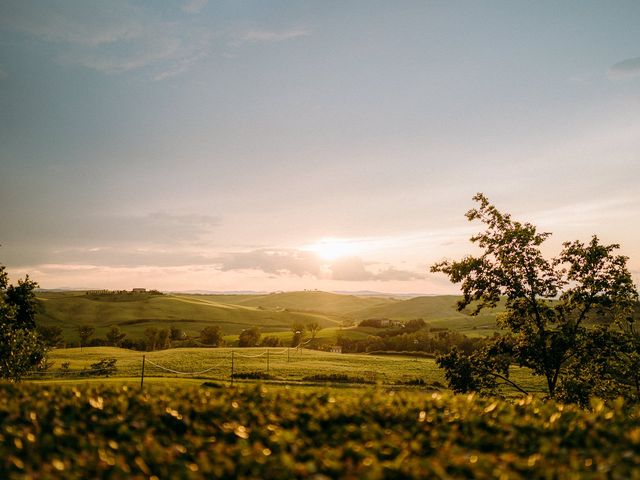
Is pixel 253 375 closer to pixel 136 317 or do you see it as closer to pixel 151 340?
pixel 151 340

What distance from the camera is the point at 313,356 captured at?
85812 mm

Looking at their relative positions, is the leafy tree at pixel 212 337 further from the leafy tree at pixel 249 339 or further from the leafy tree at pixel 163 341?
the leafy tree at pixel 163 341

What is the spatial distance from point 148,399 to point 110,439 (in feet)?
5.26

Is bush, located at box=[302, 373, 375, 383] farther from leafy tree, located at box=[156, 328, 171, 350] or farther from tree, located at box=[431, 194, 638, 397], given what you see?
leafy tree, located at box=[156, 328, 171, 350]

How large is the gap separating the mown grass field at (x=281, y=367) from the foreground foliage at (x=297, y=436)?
146 feet

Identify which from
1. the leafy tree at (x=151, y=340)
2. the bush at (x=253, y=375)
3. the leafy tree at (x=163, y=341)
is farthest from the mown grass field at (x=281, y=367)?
the leafy tree at (x=163, y=341)

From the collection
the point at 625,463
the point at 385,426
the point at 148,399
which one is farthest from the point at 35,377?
the point at 625,463

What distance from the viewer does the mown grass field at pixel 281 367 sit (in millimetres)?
55969

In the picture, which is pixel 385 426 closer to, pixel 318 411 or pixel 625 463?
pixel 318 411

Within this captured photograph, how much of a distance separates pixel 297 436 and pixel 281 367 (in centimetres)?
6148

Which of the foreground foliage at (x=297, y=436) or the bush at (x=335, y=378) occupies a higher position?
the foreground foliage at (x=297, y=436)

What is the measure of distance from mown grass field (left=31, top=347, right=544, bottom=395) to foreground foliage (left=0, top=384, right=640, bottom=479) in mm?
44508

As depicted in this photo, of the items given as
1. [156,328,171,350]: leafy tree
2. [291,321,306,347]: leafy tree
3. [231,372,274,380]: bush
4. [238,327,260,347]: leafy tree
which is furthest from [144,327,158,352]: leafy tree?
[231,372,274,380]: bush

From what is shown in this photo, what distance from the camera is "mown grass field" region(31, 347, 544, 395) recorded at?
184ft
